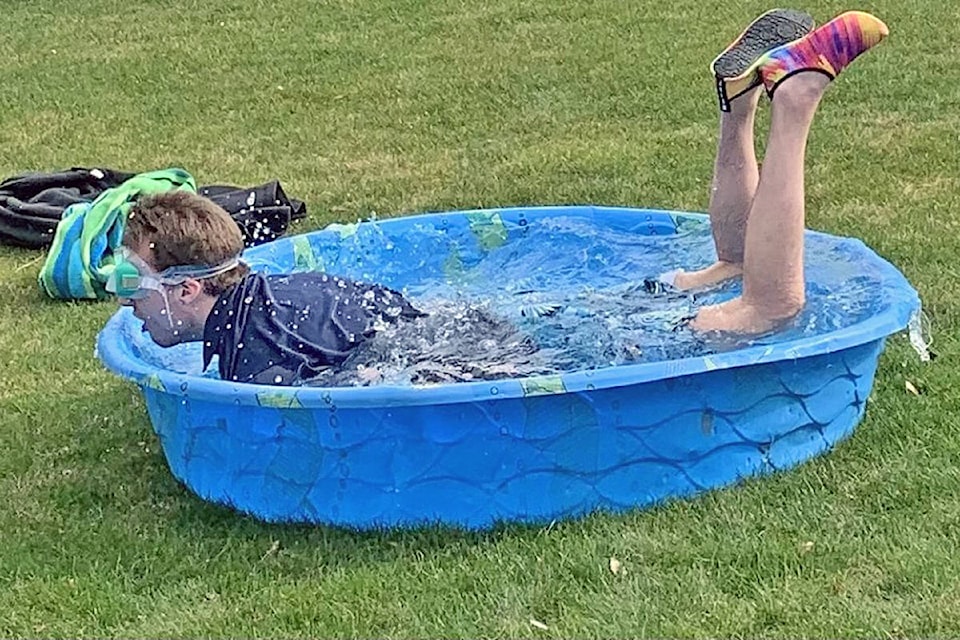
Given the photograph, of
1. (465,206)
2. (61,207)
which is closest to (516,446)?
(465,206)

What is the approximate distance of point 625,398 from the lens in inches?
138

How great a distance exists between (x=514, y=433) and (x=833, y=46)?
4.73 ft

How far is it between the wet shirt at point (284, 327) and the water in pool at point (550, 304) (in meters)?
0.06

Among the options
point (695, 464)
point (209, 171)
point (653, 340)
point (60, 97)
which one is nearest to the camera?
point (695, 464)

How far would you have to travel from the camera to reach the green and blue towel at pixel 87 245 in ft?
19.4

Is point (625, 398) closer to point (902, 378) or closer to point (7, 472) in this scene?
point (902, 378)

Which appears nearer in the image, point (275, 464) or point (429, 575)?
point (429, 575)

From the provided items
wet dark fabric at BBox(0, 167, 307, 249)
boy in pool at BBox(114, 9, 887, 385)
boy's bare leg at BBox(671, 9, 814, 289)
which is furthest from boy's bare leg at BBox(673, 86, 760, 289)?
wet dark fabric at BBox(0, 167, 307, 249)

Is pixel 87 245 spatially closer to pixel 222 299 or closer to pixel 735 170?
pixel 222 299

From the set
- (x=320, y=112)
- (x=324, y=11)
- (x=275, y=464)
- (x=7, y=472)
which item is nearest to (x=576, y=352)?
(x=275, y=464)

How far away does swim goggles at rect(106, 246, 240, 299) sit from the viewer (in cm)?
397

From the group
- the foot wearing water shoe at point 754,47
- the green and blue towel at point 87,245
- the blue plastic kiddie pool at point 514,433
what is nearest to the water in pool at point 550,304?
the blue plastic kiddie pool at point 514,433

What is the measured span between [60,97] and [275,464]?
26.7 feet

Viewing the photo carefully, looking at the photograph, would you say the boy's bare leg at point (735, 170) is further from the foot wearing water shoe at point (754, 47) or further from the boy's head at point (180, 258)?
the boy's head at point (180, 258)
